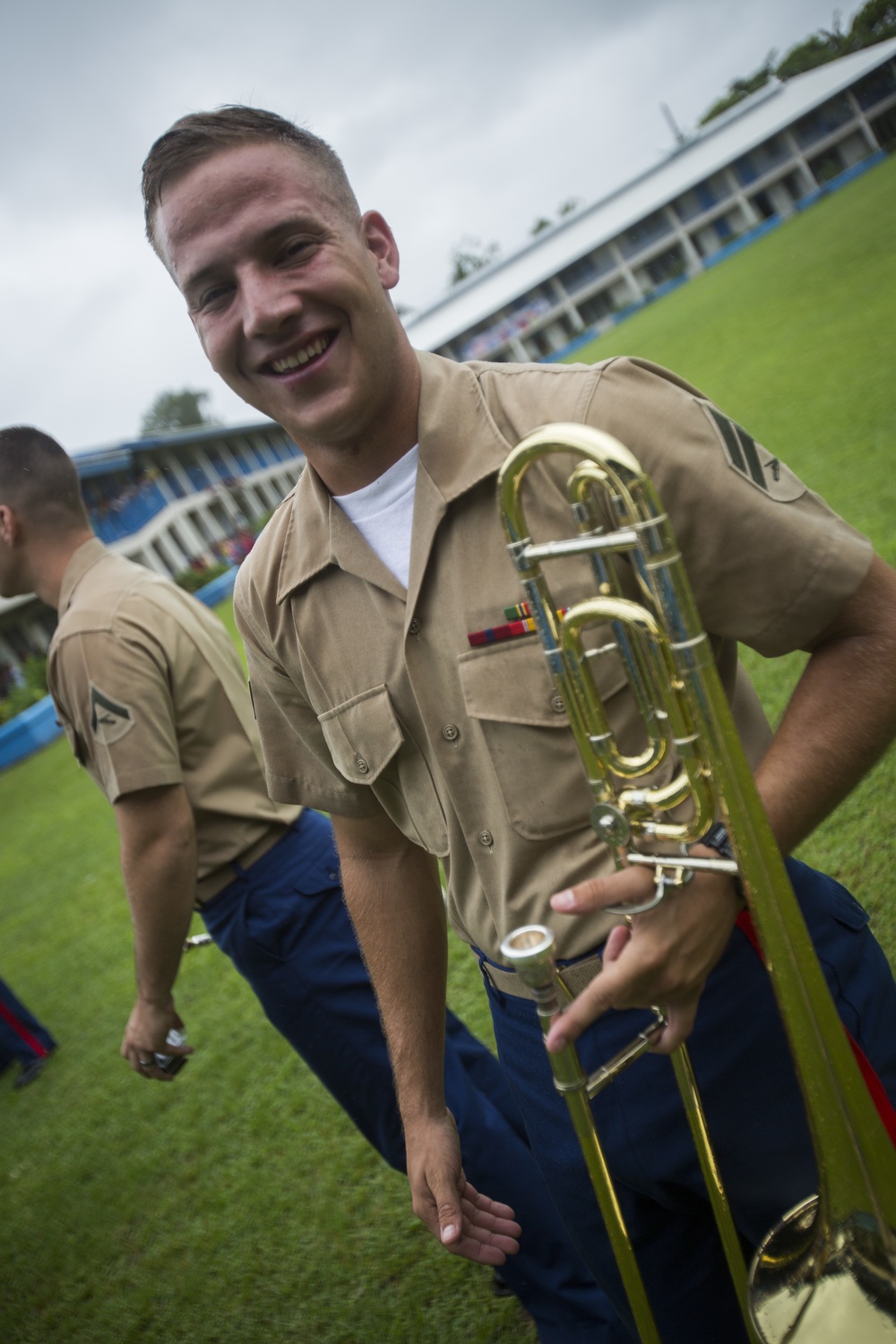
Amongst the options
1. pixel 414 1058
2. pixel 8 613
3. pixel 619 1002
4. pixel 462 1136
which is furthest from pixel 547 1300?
pixel 8 613

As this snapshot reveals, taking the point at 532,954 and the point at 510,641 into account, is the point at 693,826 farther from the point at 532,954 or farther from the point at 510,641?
the point at 510,641

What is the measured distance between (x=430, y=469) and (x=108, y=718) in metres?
1.87

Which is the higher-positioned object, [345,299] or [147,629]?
[345,299]

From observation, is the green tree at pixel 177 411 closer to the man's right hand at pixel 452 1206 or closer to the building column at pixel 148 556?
the building column at pixel 148 556

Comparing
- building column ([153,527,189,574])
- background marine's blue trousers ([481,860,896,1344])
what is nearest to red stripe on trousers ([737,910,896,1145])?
background marine's blue trousers ([481,860,896,1344])

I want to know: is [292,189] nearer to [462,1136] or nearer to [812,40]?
[462,1136]

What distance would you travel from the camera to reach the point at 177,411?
96.1 meters

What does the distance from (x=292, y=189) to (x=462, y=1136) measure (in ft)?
8.90

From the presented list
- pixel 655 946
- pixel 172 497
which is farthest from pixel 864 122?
pixel 655 946

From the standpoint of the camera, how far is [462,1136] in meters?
3.11

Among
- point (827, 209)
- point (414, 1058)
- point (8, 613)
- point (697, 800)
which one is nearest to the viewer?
point (697, 800)

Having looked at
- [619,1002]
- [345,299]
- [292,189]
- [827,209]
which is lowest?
[827,209]

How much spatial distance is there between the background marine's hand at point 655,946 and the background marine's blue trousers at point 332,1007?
6.75 feet

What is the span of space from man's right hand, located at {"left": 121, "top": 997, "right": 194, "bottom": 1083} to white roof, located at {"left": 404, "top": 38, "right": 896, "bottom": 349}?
5625 cm
